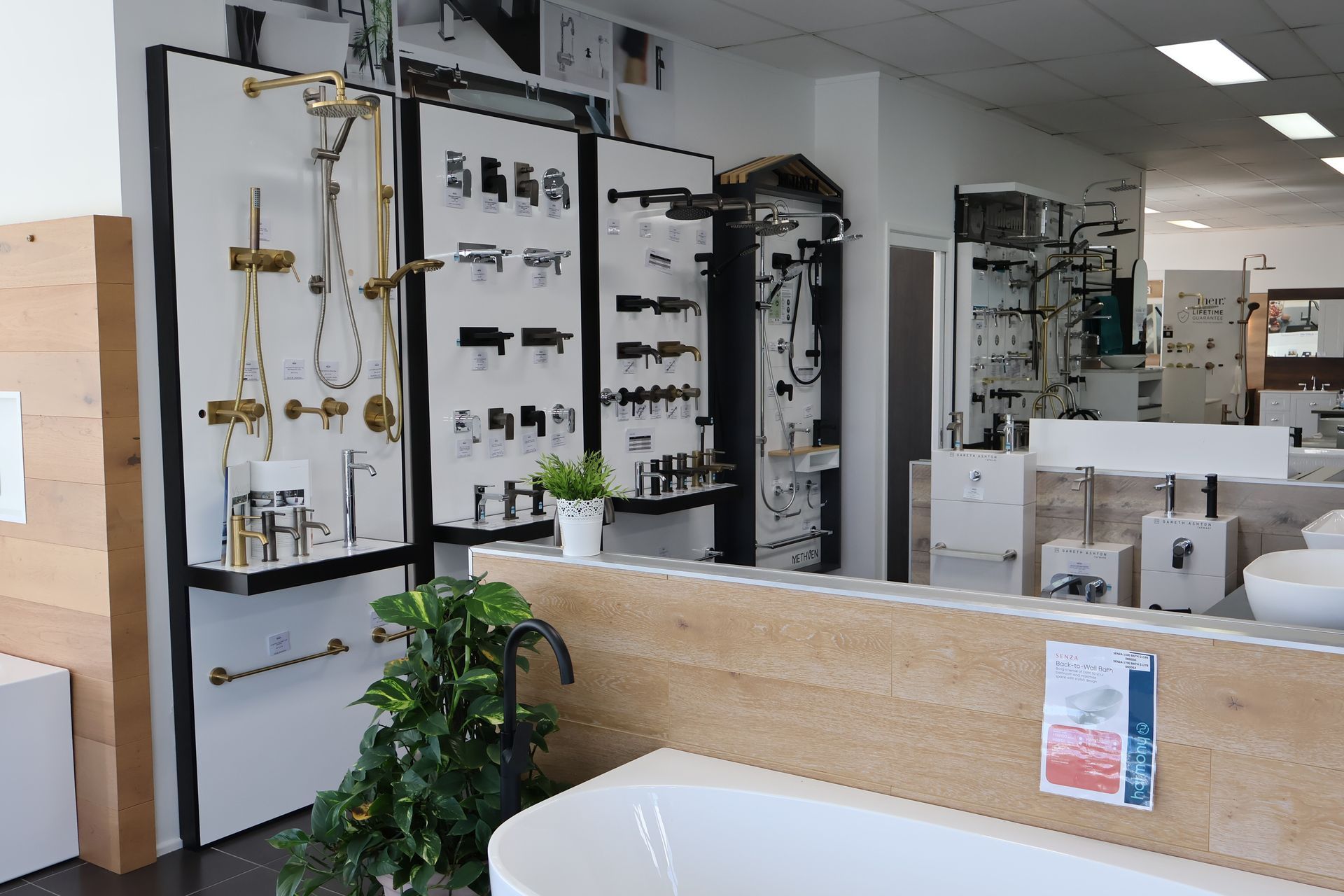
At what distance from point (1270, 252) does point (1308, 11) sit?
30.6 ft

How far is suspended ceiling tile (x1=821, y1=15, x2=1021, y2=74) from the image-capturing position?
5.23 m

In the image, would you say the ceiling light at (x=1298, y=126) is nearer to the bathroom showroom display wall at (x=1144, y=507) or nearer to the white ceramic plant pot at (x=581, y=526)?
the bathroom showroom display wall at (x=1144, y=507)

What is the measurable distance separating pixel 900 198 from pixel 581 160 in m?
2.39

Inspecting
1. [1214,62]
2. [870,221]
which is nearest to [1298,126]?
[1214,62]

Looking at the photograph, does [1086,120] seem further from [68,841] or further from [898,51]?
[68,841]

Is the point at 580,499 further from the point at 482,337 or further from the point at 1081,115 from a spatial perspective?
the point at 1081,115

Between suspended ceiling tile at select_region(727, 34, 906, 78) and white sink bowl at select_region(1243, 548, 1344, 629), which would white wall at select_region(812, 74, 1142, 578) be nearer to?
suspended ceiling tile at select_region(727, 34, 906, 78)

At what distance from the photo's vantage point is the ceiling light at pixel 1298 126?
7297mm

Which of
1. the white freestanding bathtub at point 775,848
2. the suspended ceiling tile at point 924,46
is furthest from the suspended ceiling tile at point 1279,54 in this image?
the white freestanding bathtub at point 775,848

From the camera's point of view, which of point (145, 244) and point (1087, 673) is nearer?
point (1087, 673)

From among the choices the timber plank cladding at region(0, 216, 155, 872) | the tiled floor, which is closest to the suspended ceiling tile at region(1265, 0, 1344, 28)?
the timber plank cladding at region(0, 216, 155, 872)

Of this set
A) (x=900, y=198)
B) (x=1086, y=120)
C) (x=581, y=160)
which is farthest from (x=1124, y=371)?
(x=581, y=160)

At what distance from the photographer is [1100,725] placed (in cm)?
200

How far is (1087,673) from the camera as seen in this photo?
79.2 inches
